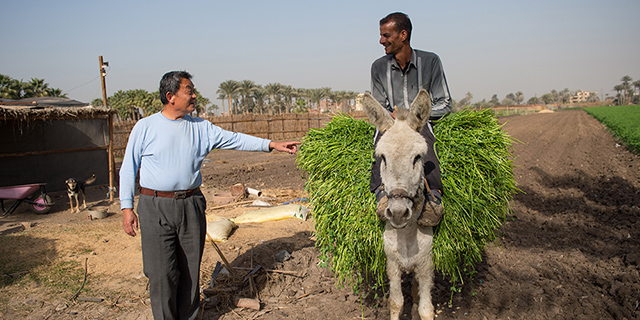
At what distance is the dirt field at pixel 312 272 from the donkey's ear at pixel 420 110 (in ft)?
7.20

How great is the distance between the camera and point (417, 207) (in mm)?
3049

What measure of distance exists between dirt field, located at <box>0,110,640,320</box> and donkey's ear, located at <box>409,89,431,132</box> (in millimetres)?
2195

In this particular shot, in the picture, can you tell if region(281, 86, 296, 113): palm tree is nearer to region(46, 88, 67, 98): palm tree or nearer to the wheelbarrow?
region(46, 88, 67, 98): palm tree

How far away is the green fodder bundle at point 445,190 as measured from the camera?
3.42 meters

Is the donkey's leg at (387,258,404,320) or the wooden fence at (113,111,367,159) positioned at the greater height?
the wooden fence at (113,111,367,159)

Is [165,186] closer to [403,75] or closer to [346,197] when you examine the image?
[346,197]

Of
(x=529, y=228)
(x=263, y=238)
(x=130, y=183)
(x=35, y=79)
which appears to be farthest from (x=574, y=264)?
(x=35, y=79)

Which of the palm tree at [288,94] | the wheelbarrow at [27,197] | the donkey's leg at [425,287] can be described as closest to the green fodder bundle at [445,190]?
the donkey's leg at [425,287]

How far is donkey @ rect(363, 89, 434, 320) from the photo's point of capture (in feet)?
8.92

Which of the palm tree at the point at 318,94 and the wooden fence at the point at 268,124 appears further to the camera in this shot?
the palm tree at the point at 318,94

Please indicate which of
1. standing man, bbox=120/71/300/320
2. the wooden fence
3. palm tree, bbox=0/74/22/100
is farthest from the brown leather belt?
palm tree, bbox=0/74/22/100

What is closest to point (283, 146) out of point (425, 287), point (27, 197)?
point (425, 287)

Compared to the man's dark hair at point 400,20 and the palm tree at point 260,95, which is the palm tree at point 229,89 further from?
the man's dark hair at point 400,20

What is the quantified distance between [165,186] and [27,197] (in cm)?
879
